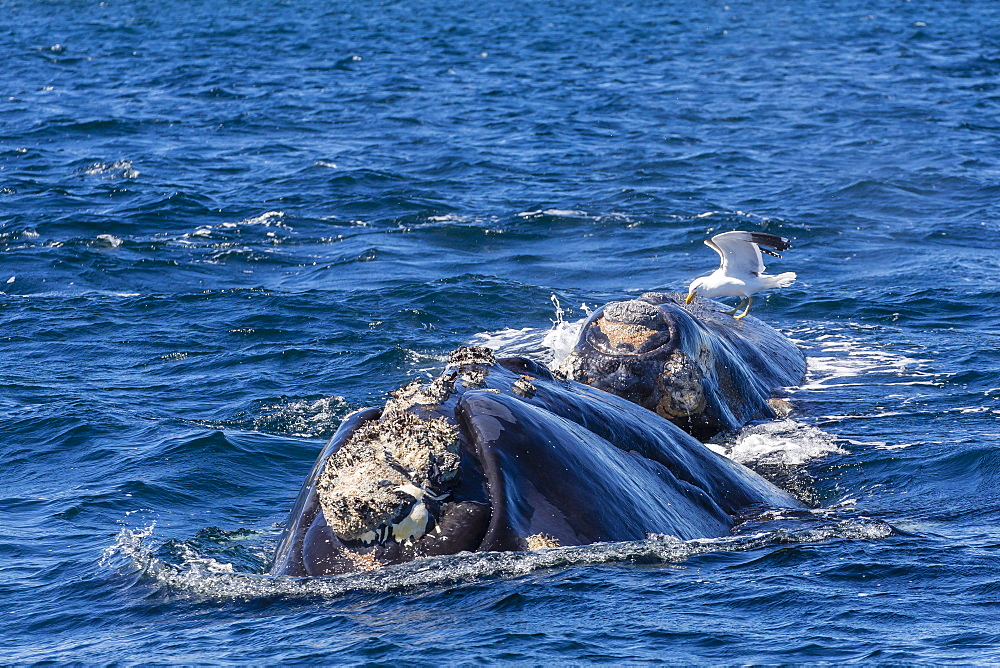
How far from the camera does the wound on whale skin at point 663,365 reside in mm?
10375

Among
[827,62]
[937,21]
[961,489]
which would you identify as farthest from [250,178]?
[937,21]

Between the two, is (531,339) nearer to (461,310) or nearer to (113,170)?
(461,310)

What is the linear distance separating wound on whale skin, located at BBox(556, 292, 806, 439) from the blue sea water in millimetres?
450

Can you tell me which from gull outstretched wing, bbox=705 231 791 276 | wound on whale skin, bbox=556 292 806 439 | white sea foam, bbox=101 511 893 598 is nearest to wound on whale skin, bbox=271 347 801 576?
white sea foam, bbox=101 511 893 598

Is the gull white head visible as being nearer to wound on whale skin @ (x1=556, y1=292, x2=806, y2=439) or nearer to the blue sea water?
the blue sea water

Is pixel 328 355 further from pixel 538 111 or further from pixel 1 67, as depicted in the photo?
pixel 1 67

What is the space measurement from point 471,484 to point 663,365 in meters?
4.06

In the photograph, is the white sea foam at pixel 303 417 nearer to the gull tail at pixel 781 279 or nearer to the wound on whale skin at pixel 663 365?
the wound on whale skin at pixel 663 365

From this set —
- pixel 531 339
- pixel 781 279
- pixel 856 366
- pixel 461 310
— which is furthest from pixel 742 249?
pixel 461 310

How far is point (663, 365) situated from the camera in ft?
34.1

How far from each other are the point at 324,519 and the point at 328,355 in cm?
884

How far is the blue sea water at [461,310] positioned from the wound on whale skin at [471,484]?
16 cm

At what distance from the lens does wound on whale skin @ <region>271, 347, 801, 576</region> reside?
255 inches

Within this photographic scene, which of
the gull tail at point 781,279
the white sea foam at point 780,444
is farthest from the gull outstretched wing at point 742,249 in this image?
the white sea foam at point 780,444
